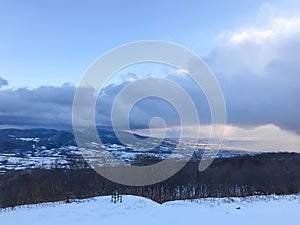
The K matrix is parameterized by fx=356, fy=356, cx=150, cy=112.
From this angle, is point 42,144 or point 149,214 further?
point 42,144

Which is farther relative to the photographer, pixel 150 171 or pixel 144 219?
pixel 150 171

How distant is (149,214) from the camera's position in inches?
468

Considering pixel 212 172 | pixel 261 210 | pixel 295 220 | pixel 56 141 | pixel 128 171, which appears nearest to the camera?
pixel 295 220

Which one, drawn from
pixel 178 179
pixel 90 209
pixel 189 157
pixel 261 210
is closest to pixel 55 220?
pixel 90 209

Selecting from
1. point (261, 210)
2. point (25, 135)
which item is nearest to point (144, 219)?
point (261, 210)

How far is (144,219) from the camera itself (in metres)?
11.1

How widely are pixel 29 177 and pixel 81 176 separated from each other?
246 inches

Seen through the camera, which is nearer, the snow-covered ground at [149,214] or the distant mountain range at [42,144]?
the snow-covered ground at [149,214]

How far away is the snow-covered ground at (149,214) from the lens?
10.7 metres

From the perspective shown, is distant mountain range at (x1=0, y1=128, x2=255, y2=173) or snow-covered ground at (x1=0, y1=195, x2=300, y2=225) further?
distant mountain range at (x1=0, y1=128, x2=255, y2=173)

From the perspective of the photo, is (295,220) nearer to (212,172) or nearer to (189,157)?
(212,172)

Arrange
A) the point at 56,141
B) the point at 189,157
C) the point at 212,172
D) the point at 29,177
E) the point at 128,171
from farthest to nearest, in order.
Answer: the point at 56,141 → the point at 189,157 → the point at 212,172 → the point at 128,171 → the point at 29,177

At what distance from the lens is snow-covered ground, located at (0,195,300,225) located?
420 inches

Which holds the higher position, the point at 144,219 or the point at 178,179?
the point at 144,219
